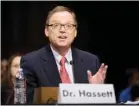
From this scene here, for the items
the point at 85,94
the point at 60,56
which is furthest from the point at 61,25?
the point at 85,94

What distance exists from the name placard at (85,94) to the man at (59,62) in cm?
30

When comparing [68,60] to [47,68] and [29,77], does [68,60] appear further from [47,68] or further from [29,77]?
[29,77]

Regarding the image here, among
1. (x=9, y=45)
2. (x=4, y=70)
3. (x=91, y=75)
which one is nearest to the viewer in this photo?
(x=91, y=75)

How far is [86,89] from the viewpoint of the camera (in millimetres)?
2625

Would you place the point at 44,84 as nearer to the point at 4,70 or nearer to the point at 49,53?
the point at 49,53

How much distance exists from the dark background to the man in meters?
3.31

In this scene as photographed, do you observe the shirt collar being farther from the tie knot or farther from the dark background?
the dark background

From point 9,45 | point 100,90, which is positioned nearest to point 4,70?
point 9,45

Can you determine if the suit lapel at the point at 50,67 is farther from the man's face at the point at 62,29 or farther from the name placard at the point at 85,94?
the name placard at the point at 85,94

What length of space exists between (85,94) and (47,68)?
534 mm

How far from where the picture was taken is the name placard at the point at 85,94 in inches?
101

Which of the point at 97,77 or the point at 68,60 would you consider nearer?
the point at 97,77

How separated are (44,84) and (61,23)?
1.21 feet

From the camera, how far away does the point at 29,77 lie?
9.88 ft
